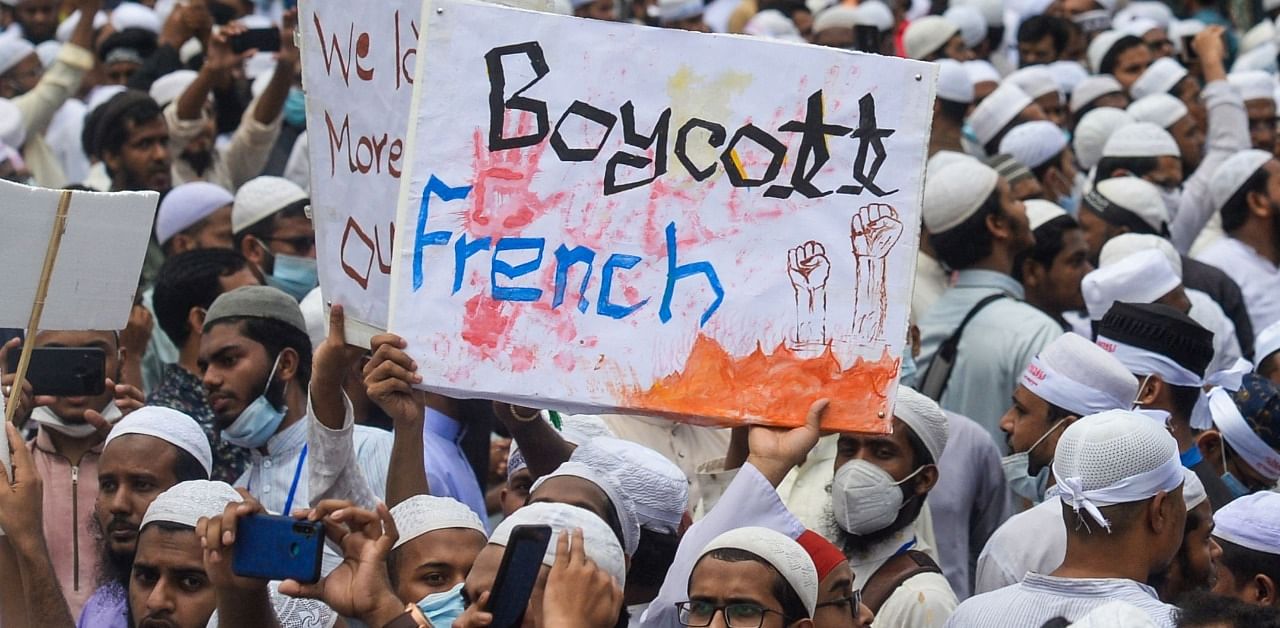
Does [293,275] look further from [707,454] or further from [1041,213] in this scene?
[1041,213]

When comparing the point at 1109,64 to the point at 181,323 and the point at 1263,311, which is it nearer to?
the point at 1263,311

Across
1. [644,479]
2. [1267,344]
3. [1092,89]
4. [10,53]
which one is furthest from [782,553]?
[10,53]

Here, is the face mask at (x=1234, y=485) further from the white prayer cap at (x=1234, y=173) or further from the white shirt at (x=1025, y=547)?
the white prayer cap at (x=1234, y=173)

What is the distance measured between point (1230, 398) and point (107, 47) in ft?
28.2

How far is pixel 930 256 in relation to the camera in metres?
7.79

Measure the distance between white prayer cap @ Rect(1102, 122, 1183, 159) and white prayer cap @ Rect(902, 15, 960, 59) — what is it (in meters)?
2.80

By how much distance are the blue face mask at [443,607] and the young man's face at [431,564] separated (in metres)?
0.10

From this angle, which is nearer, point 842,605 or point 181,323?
point 842,605

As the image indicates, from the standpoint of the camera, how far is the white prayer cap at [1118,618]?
321 cm

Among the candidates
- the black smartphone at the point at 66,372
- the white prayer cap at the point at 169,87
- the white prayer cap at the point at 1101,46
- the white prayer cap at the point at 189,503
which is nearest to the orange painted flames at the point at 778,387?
the white prayer cap at the point at 189,503

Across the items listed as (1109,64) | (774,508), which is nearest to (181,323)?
(774,508)

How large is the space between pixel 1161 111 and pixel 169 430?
22.9ft

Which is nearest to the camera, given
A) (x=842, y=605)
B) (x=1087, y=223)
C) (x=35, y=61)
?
(x=842, y=605)

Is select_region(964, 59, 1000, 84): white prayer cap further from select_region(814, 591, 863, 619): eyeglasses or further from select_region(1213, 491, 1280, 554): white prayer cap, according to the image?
select_region(814, 591, 863, 619): eyeglasses
